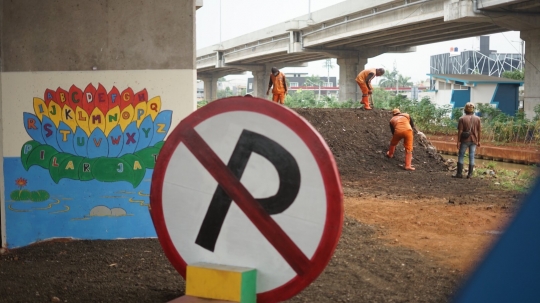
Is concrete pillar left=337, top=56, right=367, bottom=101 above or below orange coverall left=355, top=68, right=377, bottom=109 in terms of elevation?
above

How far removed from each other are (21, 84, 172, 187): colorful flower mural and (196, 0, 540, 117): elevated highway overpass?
2653 cm

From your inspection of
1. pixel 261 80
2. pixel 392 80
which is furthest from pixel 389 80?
pixel 261 80

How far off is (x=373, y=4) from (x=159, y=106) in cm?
3536

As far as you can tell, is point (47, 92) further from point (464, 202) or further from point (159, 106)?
point (464, 202)

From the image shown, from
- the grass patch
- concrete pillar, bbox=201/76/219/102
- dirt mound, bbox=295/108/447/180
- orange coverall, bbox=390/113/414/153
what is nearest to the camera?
the grass patch

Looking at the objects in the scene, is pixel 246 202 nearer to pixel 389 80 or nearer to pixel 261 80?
pixel 261 80

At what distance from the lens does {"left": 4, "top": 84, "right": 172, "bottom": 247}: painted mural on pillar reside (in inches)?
301

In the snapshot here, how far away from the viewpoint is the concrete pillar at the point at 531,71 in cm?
3588

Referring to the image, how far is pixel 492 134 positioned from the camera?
30.8m

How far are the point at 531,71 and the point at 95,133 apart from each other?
1316 inches

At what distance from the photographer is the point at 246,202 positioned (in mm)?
3006

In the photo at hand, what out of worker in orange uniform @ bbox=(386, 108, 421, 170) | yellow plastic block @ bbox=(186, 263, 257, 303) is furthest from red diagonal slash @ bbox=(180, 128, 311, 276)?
worker in orange uniform @ bbox=(386, 108, 421, 170)

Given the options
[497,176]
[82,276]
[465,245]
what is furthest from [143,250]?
[497,176]

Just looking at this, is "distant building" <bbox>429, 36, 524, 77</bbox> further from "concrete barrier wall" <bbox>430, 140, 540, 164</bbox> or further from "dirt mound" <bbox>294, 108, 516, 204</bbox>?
"dirt mound" <bbox>294, 108, 516, 204</bbox>
